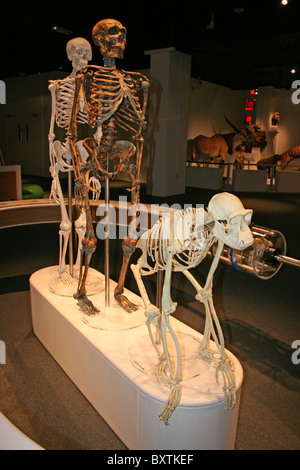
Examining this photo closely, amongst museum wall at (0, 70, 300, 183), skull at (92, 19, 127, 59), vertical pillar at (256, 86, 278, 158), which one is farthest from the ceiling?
skull at (92, 19, 127, 59)

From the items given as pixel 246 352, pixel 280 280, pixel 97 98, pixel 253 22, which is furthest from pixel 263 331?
pixel 253 22

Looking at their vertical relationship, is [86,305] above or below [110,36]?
below

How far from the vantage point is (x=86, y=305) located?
8.41ft

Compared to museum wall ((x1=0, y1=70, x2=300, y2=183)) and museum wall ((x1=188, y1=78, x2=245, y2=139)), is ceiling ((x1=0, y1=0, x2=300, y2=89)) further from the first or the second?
museum wall ((x1=0, y1=70, x2=300, y2=183))

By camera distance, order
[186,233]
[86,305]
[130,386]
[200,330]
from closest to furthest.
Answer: [186,233] < [130,386] < [86,305] < [200,330]

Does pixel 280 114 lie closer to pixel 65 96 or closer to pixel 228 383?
pixel 65 96

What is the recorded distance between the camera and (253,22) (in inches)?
260

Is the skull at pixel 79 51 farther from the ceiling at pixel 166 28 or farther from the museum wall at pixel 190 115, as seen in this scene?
the museum wall at pixel 190 115

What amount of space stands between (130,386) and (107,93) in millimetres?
1600

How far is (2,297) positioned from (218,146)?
32.1ft

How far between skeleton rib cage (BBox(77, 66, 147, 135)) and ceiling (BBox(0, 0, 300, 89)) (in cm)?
479

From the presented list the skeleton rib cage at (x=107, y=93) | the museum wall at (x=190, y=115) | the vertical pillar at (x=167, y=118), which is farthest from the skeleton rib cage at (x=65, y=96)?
the museum wall at (x=190, y=115)

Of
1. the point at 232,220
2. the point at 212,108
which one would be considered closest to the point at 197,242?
the point at 232,220

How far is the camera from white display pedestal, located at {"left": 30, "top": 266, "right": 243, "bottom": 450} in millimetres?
1668
